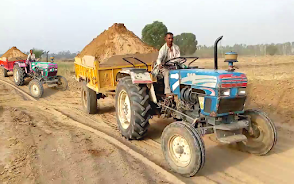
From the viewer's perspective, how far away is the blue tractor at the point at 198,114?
11.9 ft

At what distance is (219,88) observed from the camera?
3600 mm

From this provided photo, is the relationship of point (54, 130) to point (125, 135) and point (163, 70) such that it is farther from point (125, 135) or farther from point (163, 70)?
point (163, 70)

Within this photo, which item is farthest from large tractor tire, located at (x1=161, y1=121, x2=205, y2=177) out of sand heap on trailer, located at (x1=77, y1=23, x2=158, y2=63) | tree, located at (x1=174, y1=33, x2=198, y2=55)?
tree, located at (x1=174, y1=33, x2=198, y2=55)

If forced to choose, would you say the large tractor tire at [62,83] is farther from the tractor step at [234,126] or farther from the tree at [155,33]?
the tree at [155,33]

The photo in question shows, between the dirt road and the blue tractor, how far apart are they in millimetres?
273

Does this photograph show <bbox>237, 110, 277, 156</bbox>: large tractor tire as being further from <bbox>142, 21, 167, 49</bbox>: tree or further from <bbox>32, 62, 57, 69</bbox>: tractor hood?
<bbox>142, 21, 167, 49</bbox>: tree

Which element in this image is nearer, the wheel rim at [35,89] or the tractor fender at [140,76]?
the tractor fender at [140,76]

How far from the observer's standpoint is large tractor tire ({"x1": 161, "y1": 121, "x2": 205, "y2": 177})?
3.42 m

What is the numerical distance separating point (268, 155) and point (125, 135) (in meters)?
2.64

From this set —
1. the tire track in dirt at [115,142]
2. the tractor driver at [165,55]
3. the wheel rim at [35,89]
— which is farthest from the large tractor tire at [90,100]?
the wheel rim at [35,89]

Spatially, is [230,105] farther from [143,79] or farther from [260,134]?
[143,79]

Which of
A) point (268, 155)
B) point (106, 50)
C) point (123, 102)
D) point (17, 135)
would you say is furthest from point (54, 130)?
point (268, 155)

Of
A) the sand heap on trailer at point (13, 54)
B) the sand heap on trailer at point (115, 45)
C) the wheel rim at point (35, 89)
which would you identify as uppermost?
the sand heap on trailer at point (13, 54)

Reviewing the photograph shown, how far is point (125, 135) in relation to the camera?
203 inches
